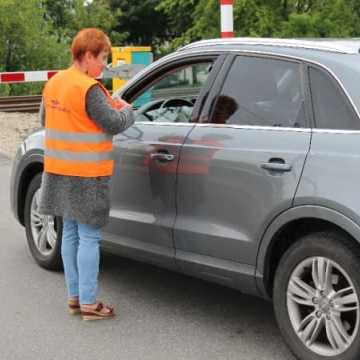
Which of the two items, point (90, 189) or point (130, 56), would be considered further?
point (130, 56)

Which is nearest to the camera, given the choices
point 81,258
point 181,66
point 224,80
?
point 224,80

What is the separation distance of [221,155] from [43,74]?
11.3 meters

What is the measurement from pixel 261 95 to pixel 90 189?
116cm

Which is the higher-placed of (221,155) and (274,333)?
(221,155)

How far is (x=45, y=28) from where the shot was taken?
22281mm

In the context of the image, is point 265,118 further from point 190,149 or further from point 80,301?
point 80,301

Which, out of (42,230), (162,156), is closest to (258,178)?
(162,156)

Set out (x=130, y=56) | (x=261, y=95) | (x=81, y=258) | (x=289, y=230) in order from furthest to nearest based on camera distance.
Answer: (x=130, y=56)
(x=81, y=258)
(x=261, y=95)
(x=289, y=230)

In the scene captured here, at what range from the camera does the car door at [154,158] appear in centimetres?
470

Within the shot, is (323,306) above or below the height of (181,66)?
below

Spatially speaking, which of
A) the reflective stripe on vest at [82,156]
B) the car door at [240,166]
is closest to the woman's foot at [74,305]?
the car door at [240,166]

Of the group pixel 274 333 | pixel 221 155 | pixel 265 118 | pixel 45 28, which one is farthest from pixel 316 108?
pixel 45 28

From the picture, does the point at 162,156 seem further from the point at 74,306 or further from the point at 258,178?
the point at 74,306

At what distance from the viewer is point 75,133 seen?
4574mm
